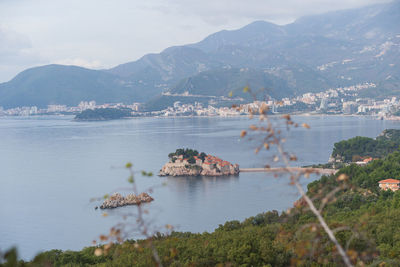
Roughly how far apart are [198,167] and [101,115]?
242ft

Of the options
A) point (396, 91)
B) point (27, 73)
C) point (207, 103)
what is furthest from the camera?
point (27, 73)

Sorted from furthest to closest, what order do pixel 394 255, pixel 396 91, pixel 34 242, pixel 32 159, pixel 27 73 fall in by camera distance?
pixel 27 73 < pixel 396 91 < pixel 32 159 < pixel 34 242 < pixel 394 255

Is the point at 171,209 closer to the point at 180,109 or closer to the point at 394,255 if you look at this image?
the point at 394,255

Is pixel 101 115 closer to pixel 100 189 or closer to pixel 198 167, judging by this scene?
pixel 198 167

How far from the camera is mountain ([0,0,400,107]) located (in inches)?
5261

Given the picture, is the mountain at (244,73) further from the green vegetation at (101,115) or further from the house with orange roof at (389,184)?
the house with orange roof at (389,184)

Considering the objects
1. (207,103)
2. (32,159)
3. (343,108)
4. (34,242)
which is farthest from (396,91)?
(34,242)

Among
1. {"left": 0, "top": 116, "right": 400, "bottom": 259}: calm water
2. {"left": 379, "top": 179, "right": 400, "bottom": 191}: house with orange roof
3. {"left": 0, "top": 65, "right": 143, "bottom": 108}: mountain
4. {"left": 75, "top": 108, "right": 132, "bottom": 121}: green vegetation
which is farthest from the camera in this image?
{"left": 0, "top": 65, "right": 143, "bottom": 108}: mountain

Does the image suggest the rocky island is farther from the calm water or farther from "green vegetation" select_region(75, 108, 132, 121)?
"green vegetation" select_region(75, 108, 132, 121)

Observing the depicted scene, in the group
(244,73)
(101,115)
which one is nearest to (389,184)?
(101,115)

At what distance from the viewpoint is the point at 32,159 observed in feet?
126

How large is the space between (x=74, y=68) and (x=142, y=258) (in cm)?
18182

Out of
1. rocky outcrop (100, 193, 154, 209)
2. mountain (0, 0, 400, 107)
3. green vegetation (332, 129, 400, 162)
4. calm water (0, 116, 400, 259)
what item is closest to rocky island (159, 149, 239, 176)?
calm water (0, 116, 400, 259)

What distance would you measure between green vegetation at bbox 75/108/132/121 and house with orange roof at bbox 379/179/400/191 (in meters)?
87.6
